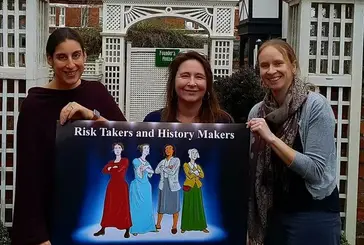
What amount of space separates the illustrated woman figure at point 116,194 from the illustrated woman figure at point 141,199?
0.03 meters

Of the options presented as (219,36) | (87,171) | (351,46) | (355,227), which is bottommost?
(355,227)

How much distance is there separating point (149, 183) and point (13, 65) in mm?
2214

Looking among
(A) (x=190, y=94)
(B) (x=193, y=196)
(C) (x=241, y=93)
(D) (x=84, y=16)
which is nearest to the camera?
(B) (x=193, y=196)

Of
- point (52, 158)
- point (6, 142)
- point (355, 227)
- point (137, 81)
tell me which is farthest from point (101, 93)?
point (137, 81)

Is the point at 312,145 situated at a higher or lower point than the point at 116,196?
higher

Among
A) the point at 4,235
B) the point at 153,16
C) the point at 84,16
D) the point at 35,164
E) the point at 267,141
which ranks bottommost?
the point at 4,235

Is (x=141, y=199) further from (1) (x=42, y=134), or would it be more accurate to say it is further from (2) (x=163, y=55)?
(2) (x=163, y=55)

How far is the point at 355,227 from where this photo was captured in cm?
420

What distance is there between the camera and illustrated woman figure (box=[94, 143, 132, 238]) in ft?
7.73

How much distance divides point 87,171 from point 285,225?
85cm

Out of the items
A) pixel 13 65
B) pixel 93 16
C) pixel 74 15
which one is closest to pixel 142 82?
pixel 13 65

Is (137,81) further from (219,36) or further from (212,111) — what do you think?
(212,111)

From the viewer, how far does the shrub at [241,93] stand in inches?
262

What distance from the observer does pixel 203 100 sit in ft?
8.59
